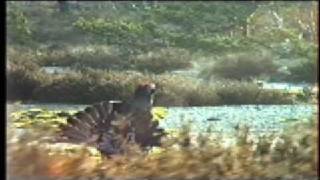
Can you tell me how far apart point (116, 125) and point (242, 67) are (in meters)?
1.08

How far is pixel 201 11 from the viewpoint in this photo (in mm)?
6199

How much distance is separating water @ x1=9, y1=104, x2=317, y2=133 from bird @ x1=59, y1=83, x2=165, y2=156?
0.10 metres

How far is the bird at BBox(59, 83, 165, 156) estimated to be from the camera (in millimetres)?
6098

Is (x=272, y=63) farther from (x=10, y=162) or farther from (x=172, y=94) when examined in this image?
(x=10, y=162)

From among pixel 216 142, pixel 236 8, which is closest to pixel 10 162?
pixel 216 142

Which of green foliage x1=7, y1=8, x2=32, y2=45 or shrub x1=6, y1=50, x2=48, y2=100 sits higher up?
green foliage x1=7, y1=8, x2=32, y2=45

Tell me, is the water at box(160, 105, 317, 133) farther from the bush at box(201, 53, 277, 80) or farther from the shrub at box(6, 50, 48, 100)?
the shrub at box(6, 50, 48, 100)

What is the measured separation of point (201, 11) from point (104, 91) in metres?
0.97

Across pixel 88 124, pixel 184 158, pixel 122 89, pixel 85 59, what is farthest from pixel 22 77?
pixel 184 158

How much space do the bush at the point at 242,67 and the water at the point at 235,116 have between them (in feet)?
0.83

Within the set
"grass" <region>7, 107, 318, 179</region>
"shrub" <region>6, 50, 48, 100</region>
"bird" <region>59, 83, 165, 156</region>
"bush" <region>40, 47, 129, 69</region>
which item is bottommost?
"grass" <region>7, 107, 318, 179</region>

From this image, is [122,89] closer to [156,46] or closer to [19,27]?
[156,46]

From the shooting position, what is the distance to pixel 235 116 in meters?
6.23

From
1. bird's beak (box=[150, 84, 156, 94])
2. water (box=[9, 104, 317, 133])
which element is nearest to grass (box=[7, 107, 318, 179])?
water (box=[9, 104, 317, 133])
